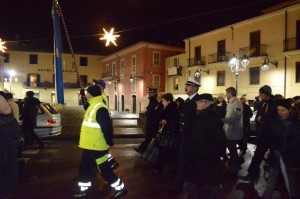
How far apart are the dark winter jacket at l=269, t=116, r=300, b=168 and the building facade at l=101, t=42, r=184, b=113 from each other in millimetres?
30187

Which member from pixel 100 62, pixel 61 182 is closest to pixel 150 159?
pixel 61 182

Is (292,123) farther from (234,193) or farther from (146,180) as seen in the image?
(146,180)

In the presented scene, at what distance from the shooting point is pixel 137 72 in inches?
1575

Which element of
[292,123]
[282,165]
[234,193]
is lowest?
[234,193]

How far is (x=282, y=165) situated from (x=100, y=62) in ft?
176

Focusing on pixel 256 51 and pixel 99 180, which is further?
pixel 256 51

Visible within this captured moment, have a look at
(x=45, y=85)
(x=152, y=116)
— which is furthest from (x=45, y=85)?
(x=152, y=116)

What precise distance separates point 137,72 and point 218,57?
1335cm

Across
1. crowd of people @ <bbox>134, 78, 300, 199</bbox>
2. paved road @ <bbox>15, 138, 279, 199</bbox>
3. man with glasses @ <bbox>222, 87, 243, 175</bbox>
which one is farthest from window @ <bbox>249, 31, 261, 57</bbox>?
crowd of people @ <bbox>134, 78, 300, 199</bbox>

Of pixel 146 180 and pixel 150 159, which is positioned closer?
pixel 146 180

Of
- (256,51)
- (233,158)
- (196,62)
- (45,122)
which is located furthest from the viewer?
(196,62)

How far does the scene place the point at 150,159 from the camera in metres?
6.96

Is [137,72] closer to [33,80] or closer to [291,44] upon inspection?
[291,44]

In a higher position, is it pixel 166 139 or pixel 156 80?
pixel 156 80
